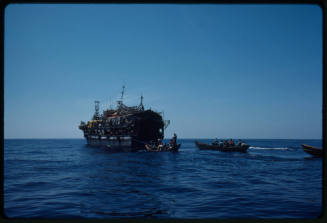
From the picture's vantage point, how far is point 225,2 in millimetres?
3824

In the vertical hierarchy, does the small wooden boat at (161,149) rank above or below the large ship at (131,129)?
below

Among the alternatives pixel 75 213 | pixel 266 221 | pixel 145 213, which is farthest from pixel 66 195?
pixel 266 221

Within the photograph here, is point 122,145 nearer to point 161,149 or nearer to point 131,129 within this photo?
point 131,129

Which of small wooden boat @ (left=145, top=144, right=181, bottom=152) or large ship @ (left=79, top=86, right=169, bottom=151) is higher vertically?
large ship @ (left=79, top=86, right=169, bottom=151)

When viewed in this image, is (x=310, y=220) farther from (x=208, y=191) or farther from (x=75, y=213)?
(x=208, y=191)

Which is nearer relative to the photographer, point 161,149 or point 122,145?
point 161,149

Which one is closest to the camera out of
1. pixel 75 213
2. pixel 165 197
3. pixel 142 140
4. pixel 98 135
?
pixel 75 213

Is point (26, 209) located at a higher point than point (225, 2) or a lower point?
lower

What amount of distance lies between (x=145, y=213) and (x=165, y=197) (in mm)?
2686

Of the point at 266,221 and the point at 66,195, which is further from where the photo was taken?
the point at 66,195

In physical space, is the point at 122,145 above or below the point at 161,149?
above

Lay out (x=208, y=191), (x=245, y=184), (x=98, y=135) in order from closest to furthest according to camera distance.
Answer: (x=208, y=191), (x=245, y=184), (x=98, y=135)

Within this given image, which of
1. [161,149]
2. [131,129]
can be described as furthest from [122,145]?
[161,149]

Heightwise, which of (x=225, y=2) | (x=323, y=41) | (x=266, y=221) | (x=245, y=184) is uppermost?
(x=225, y=2)
